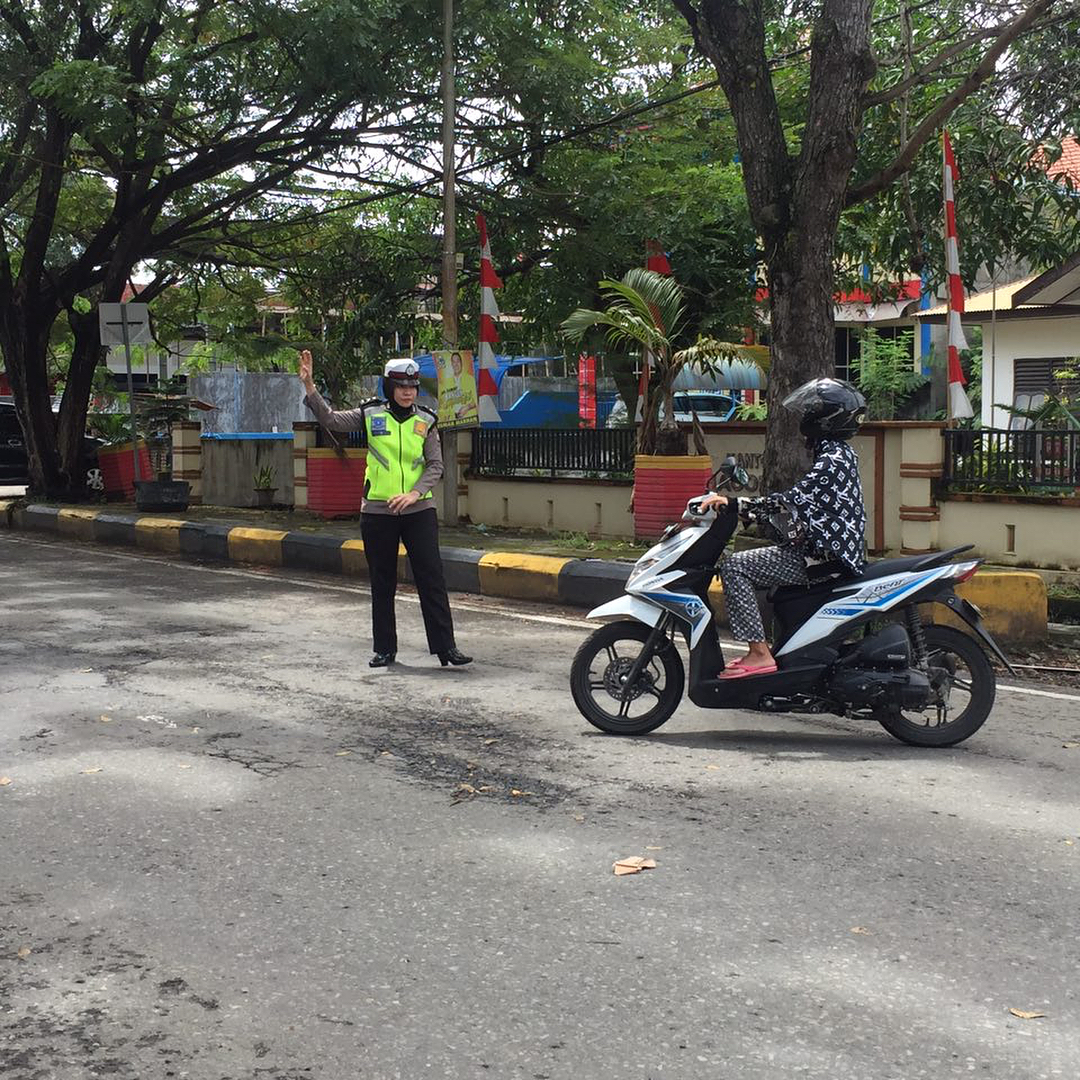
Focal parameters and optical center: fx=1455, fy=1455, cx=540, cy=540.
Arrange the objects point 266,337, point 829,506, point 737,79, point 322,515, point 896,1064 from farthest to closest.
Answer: point 266,337, point 322,515, point 737,79, point 829,506, point 896,1064

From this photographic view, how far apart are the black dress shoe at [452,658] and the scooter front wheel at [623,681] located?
1.86m

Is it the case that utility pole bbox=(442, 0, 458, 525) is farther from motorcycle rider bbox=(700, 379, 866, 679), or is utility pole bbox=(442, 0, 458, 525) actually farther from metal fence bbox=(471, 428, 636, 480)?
motorcycle rider bbox=(700, 379, 866, 679)

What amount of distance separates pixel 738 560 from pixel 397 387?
2.74 meters

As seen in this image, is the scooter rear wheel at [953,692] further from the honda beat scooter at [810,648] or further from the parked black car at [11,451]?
the parked black car at [11,451]

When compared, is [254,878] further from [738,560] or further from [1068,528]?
[1068,528]

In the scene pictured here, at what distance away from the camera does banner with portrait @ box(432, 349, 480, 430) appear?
15.1 metres

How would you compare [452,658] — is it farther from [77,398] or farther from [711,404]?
[711,404]

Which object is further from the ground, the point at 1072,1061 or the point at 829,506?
the point at 829,506

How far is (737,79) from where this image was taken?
1076 cm

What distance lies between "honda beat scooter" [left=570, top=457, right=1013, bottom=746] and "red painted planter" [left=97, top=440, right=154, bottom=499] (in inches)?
651

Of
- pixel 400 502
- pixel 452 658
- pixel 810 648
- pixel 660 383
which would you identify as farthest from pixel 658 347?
pixel 810 648

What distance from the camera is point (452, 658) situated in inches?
339

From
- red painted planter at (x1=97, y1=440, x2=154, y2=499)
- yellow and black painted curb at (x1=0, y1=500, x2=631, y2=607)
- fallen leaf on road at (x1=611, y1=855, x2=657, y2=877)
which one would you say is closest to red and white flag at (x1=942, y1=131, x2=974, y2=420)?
yellow and black painted curb at (x1=0, y1=500, x2=631, y2=607)

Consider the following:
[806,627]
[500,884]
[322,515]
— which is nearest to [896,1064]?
[500,884]
